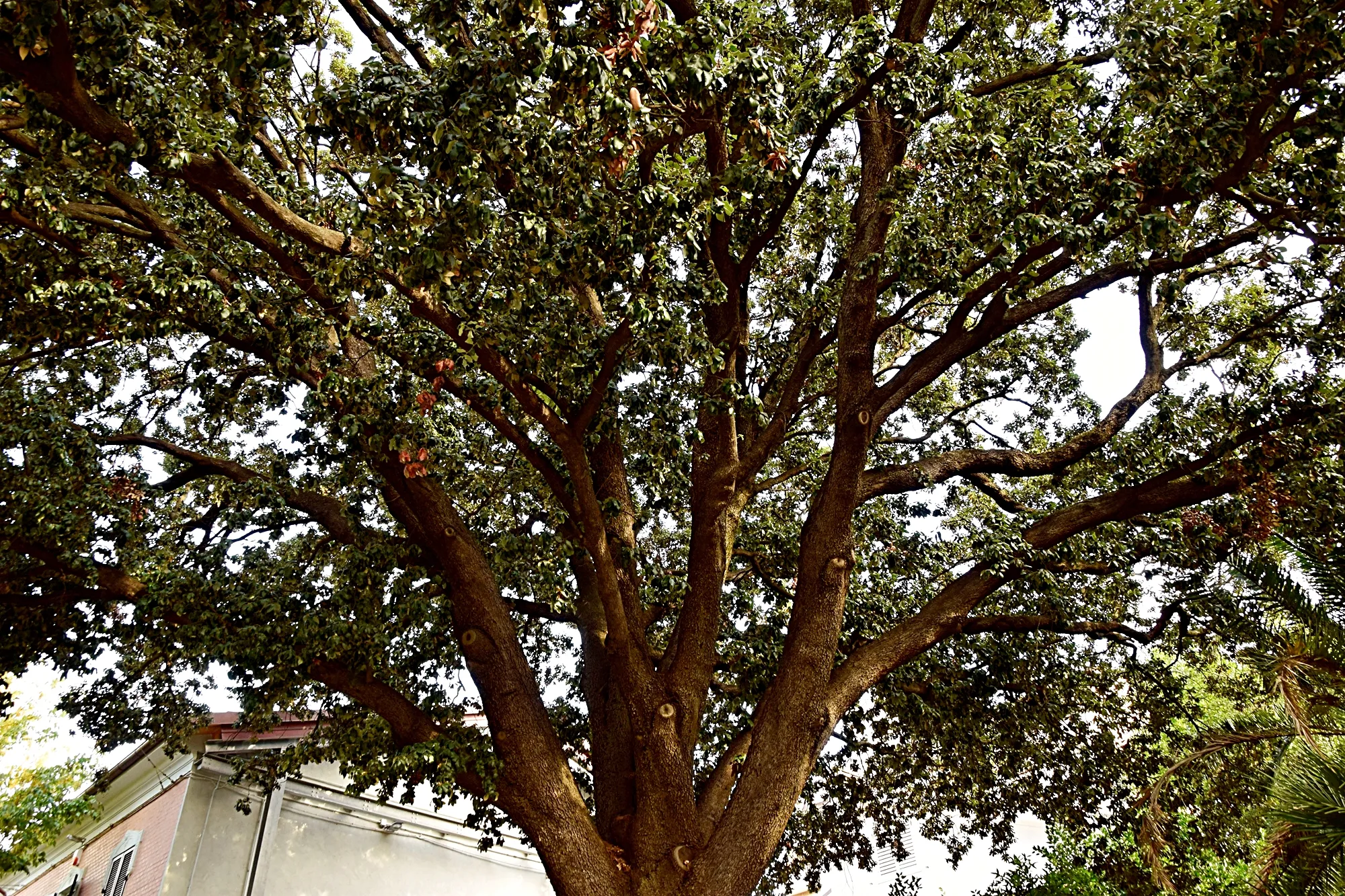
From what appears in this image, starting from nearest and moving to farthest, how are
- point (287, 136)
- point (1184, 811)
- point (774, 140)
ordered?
point (774, 140)
point (287, 136)
point (1184, 811)

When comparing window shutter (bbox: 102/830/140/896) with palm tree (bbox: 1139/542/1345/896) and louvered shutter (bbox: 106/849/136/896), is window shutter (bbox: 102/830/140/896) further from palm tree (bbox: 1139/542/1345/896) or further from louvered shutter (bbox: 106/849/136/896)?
palm tree (bbox: 1139/542/1345/896)

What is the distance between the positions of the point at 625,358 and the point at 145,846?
9.43 meters

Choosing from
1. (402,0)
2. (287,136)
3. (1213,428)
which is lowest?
(1213,428)

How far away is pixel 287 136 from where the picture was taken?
28.7 ft

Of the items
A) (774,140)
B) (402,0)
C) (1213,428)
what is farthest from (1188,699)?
(402,0)

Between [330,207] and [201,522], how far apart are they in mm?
3774

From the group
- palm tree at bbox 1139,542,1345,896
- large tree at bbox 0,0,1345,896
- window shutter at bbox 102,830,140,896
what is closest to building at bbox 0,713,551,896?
window shutter at bbox 102,830,140,896

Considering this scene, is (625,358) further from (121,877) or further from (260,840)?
(121,877)

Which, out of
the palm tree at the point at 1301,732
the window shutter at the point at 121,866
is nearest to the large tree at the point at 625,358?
the palm tree at the point at 1301,732

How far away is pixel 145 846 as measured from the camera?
37.8 ft

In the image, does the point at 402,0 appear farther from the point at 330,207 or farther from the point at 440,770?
the point at 440,770

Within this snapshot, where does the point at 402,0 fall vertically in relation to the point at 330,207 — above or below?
above

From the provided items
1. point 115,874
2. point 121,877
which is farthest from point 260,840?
point 115,874

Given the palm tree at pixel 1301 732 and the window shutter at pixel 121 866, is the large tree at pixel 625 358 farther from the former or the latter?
the window shutter at pixel 121 866
